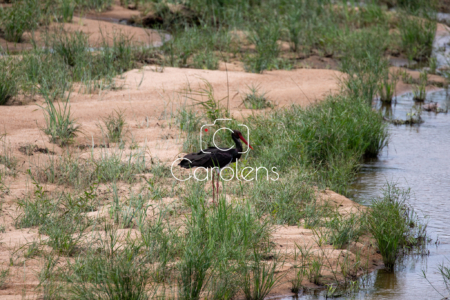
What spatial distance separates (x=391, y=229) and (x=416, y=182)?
1.88 metres

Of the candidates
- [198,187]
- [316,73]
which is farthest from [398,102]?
[198,187]

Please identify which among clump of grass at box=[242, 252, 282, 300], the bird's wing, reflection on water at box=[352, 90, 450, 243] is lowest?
reflection on water at box=[352, 90, 450, 243]

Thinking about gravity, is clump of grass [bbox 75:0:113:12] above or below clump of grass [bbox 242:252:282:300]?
above

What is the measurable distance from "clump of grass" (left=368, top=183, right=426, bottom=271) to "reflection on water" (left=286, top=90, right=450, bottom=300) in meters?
0.11

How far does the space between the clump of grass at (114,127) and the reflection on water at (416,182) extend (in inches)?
107

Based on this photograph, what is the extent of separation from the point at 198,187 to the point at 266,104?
117 inches

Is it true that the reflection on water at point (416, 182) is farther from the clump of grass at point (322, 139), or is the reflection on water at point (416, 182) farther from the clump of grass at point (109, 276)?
the clump of grass at point (109, 276)

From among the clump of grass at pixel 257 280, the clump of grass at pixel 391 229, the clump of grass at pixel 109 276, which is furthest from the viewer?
the clump of grass at pixel 391 229

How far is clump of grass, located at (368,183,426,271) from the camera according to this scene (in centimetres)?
406

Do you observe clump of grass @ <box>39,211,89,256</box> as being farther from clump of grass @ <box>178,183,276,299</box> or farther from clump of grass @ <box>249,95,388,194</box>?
clump of grass @ <box>249,95,388,194</box>

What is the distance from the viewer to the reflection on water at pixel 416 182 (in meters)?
3.79

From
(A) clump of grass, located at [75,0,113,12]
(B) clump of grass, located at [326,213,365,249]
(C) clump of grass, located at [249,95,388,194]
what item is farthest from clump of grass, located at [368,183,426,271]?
(A) clump of grass, located at [75,0,113,12]

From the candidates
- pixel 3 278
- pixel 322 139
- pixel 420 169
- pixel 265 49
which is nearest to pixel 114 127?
pixel 322 139

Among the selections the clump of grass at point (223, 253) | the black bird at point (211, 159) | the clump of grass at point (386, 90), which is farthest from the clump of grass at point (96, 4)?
the clump of grass at point (223, 253)
